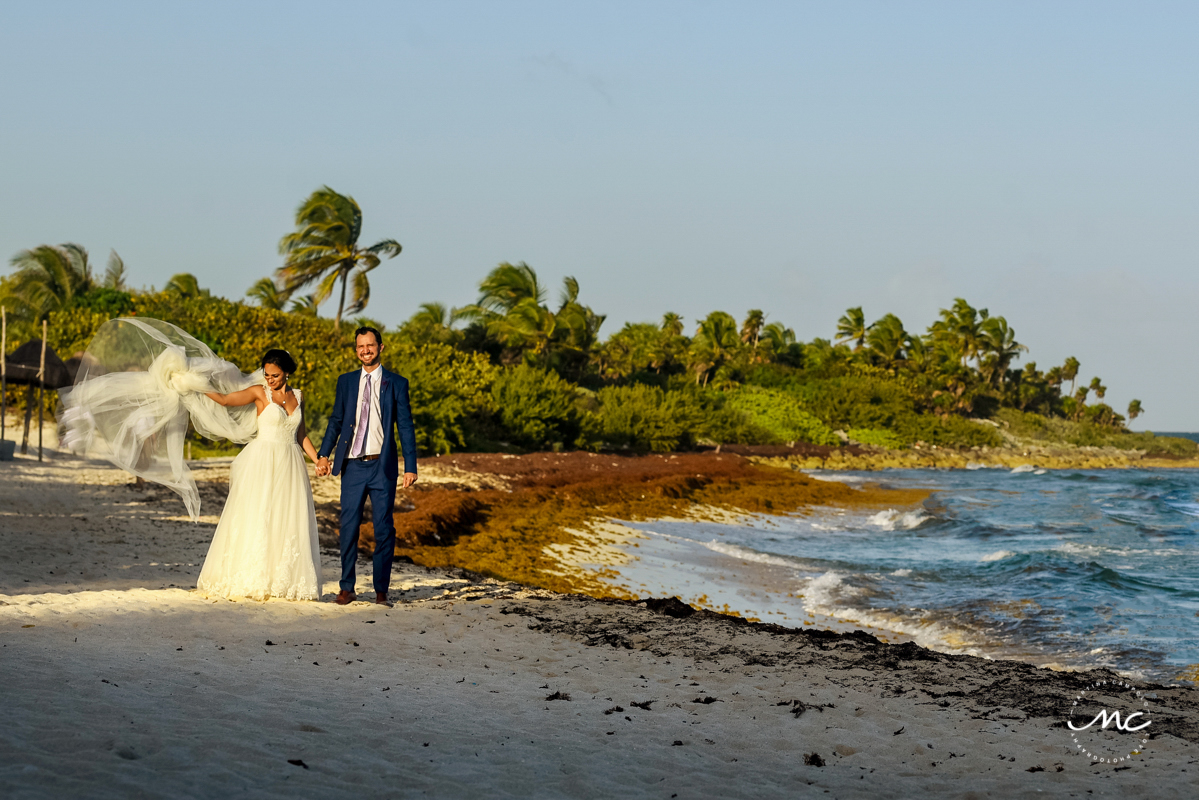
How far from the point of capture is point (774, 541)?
1806 cm

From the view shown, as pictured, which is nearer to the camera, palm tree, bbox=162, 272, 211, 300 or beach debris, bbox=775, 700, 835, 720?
beach debris, bbox=775, 700, 835, 720

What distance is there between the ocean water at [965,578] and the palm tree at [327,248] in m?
23.6

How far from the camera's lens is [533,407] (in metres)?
33.7

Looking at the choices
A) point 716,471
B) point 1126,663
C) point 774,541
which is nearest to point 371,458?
point 1126,663

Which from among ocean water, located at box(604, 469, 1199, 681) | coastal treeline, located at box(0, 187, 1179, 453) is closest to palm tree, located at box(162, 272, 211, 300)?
coastal treeline, located at box(0, 187, 1179, 453)

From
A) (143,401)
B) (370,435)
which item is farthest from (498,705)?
(143,401)

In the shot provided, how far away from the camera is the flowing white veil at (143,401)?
7762 millimetres

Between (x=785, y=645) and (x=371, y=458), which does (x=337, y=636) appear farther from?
(x=785, y=645)

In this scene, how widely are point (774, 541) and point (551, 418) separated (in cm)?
1763

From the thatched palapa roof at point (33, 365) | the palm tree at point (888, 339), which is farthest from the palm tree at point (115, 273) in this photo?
the palm tree at point (888, 339)

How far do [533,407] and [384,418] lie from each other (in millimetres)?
26129

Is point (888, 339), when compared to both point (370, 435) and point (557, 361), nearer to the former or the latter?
point (557, 361)

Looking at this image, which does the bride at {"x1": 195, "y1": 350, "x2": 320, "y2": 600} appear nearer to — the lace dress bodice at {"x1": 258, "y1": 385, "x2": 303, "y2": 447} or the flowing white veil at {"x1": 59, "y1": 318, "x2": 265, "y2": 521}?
the lace dress bodice at {"x1": 258, "y1": 385, "x2": 303, "y2": 447}

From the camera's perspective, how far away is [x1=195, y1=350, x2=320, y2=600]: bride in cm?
746
